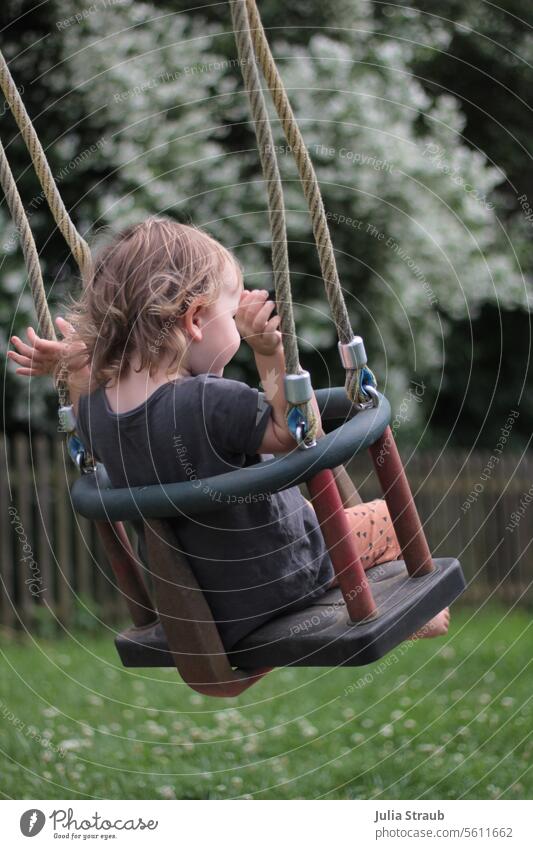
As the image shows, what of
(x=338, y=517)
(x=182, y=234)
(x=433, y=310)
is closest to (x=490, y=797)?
(x=338, y=517)

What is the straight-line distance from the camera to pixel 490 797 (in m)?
4.32

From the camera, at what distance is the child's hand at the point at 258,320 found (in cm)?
235

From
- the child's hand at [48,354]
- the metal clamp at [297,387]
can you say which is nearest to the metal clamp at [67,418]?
the child's hand at [48,354]

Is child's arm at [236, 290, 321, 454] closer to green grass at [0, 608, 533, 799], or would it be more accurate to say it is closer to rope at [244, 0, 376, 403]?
rope at [244, 0, 376, 403]

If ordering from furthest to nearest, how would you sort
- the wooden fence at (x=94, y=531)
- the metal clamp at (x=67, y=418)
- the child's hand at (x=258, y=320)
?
the wooden fence at (x=94, y=531) → the metal clamp at (x=67, y=418) → the child's hand at (x=258, y=320)

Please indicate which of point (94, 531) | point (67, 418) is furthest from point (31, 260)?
point (94, 531)

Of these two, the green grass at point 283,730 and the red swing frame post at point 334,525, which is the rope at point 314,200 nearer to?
the red swing frame post at point 334,525

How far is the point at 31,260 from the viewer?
9.90ft

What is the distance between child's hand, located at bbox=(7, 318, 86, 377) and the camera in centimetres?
298

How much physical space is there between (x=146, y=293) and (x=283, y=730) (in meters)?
3.25

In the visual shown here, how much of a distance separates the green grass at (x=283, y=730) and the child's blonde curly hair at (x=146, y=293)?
222cm

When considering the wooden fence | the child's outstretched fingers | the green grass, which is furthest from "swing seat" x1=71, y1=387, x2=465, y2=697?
the wooden fence

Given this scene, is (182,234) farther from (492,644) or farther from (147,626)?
(492,644)

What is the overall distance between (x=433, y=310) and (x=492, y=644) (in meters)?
2.71
